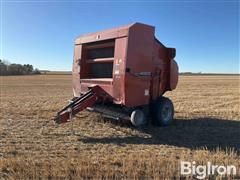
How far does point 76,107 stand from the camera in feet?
23.5

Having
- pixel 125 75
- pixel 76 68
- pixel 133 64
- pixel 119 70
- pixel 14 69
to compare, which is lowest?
pixel 125 75

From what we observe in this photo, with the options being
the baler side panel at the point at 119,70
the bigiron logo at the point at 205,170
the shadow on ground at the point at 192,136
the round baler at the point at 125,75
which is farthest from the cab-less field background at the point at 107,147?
the baler side panel at the point at 119,70

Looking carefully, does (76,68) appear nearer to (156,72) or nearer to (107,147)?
(156,72)

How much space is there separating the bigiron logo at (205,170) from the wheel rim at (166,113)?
342 cm

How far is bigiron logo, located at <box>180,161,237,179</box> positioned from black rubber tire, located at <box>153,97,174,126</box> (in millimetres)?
3226

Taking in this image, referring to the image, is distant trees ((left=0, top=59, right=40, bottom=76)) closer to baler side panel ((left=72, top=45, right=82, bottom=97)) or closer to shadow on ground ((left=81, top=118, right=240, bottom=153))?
baler side panel ((left=72, top=45, right=82, bottom=97))

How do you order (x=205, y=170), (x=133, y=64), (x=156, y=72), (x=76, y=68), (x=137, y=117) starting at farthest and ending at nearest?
(x=76, y=68) → (x=156, y=72) → (x=133, y=64) → (x=137, y=117) → (x=205, y=170)

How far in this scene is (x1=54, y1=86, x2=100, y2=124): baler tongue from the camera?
7.02m

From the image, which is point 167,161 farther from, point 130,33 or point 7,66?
point 7,66

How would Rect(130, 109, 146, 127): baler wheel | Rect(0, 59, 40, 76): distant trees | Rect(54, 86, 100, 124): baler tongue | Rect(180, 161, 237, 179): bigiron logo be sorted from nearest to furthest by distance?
1. Rect(180, 161, 237, 179): bigiron logo
2. Rect(130, 109, 146, 127): baler wheel
3. Rect(54, 86, 100, 124): baler tongue
4. Rect(0, 59, 40, 76): distant trees

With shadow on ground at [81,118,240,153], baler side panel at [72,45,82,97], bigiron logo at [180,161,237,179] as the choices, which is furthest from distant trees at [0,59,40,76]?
bigiron logo at [180,161,237,179]

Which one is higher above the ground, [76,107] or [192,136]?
[76,107]

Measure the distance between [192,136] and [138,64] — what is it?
7.52 ft

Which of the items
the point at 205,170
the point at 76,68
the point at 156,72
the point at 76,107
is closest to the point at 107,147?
the point at 76,107
